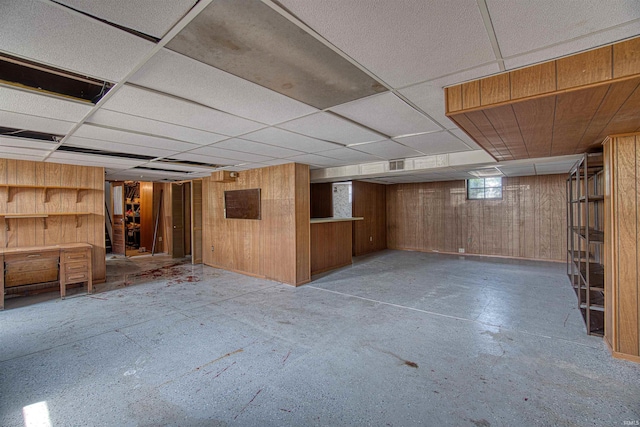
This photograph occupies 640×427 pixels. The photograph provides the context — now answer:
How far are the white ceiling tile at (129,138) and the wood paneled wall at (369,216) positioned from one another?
17.1 ft

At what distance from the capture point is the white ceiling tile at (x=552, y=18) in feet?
3.80

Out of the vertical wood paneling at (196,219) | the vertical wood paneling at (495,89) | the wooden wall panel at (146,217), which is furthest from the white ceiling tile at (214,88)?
the wooden wall panel at (146,217)

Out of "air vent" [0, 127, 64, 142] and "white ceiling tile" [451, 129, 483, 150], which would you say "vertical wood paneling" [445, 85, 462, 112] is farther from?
"air vent" [0, 127, 64, 142]

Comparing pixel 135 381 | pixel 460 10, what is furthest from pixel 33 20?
pixel 135 381

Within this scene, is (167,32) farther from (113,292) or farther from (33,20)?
(113,292)

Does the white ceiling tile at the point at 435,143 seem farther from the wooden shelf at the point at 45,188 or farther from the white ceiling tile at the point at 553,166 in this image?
the wooden shelf at the point at 45,188

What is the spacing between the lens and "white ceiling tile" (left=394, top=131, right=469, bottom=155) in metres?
3.38

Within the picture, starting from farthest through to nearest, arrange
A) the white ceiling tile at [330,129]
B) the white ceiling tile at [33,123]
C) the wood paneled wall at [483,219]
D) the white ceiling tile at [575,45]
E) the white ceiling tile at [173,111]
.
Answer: the wood paneled wall at [483,219]
the white ceiling tile at [330,129]
the white ceiling tile at [33,123]
the white ceiling tile at [173,111]
the white ceiling tile at [575,45]

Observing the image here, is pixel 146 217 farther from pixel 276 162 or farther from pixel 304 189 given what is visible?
pixel 304 189

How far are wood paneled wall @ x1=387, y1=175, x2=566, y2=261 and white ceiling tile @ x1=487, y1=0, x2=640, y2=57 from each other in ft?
24.2

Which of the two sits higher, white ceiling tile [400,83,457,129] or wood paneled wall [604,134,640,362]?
white ceiling tile [400,83,457,129]

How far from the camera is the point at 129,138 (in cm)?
328

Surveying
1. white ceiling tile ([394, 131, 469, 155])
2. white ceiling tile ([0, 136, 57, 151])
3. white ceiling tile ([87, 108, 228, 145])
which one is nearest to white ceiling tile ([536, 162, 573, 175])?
white ceiling tile ([394, 131, 469, 155])

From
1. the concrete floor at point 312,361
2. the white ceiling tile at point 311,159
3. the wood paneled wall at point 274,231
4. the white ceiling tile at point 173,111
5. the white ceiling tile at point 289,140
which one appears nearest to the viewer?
the concrete floor at point 312,361
